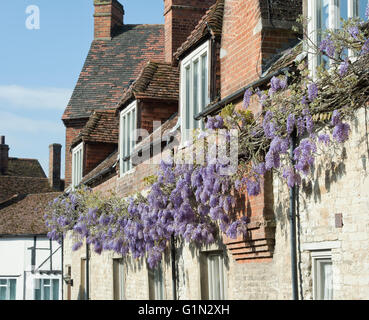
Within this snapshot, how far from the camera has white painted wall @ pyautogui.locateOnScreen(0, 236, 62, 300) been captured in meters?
38.0

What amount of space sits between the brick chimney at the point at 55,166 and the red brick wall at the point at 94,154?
1157 inches

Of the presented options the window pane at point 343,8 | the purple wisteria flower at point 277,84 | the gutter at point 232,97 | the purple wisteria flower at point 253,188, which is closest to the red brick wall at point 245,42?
the gutter at point 232,97

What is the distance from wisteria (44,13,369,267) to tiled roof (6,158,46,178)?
4276 cm

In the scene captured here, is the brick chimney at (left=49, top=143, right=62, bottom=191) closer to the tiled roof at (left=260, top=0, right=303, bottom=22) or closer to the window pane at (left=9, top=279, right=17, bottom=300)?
the window pane at (left=9, top=279, right=17, bottom=300)

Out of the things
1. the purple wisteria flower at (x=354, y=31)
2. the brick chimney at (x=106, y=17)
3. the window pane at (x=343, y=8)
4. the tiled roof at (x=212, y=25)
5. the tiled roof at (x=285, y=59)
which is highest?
the brick chimney at (x=106, y=17)

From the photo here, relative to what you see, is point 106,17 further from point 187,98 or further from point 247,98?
point 247,98

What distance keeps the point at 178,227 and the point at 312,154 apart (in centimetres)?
440

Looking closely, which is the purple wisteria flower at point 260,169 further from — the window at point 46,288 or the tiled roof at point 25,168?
A: the tiled roof at point 25,168

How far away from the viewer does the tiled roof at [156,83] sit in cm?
1772

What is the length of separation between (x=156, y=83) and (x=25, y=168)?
42951mm

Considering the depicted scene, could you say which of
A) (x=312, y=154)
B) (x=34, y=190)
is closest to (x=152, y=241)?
(x=312, y=154)

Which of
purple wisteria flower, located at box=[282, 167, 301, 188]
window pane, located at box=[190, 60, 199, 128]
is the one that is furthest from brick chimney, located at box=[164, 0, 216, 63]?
purple wisteria flower, located at box=[282, 167, 301, 188]

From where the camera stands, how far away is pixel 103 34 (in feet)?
106
